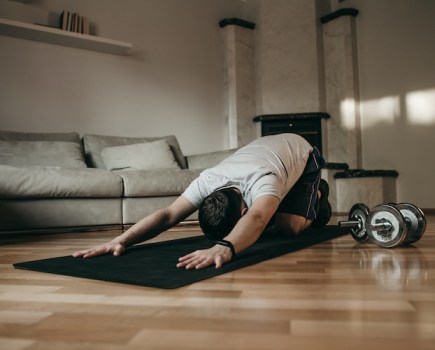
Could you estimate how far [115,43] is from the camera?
14.0 ft

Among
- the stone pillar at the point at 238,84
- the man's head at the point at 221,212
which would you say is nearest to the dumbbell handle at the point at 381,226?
the man's head at the point at 221,212

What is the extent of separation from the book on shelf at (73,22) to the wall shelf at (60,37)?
0.32 feet

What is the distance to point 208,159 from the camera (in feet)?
12.9

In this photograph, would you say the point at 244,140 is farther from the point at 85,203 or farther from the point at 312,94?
the point at 85,203

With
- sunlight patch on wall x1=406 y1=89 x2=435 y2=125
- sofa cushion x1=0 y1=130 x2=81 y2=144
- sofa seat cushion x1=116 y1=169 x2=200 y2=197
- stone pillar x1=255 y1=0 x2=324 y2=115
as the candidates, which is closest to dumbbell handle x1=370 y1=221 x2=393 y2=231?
sofa seat cushion x1=116 y1=169 x2=200 y2=197

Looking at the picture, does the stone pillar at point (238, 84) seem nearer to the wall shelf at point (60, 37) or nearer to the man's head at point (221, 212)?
the wall shelf at point (60, 37)

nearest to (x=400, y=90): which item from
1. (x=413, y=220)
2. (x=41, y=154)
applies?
(x=413, y=220)

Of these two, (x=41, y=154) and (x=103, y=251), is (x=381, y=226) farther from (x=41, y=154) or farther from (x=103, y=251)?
Answer: (x=41, y=154)

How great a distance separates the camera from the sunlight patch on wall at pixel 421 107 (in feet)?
15.3

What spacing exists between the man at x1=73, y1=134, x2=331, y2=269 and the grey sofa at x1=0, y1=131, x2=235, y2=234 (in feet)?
4.11

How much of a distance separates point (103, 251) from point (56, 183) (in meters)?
1.32

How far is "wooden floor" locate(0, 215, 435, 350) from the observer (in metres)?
0.71

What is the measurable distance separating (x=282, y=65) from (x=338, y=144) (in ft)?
4.36

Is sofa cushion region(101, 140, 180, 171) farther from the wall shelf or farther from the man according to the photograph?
the man
